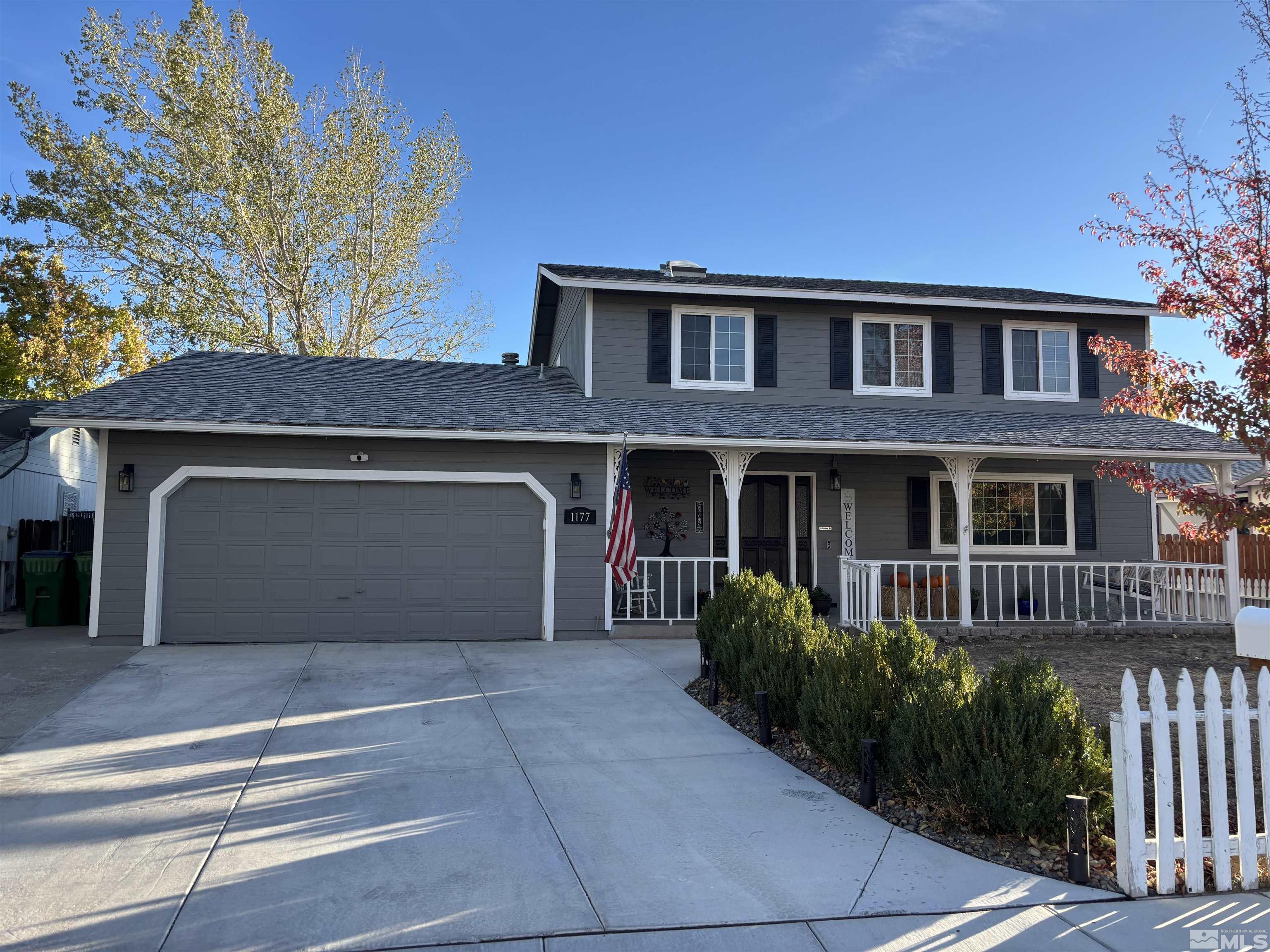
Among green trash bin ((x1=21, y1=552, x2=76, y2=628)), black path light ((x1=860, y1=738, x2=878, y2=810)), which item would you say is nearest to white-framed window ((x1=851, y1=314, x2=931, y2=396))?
black path light ((x1=860, y1=738, x2=878, y2=810))

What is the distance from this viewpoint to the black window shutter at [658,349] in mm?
12617

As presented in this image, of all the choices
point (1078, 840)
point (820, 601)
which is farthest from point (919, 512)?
point (1078, 840)

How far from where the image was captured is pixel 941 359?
13.4m

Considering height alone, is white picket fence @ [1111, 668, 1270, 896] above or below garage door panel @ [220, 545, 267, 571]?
below

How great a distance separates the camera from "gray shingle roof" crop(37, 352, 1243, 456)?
34.3 feet

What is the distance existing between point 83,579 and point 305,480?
13.5 ft

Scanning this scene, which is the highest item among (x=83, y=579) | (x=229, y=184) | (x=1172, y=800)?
(x=229, y=184)

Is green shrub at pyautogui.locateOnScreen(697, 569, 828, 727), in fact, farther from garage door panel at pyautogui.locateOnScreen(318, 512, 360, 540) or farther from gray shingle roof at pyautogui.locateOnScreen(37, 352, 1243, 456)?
garage door panel at pyautogui.locateOnScreen(318, 512, 360, 540)

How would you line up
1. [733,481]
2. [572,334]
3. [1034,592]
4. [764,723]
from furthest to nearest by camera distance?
1. [572,334]
2. [1034,592]
3. [733,481]
4. [764,723]

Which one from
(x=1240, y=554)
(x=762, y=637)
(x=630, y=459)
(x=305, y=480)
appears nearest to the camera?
Result: (x=762, y=637)

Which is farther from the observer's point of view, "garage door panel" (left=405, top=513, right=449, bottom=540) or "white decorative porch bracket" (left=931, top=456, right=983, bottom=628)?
"white decorative porch bracket" (left=931, top=456, right=983, bottom=628)

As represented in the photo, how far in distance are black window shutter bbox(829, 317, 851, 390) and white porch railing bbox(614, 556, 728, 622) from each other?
3.54 m

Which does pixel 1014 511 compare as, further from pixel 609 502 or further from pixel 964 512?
pixel 609 502

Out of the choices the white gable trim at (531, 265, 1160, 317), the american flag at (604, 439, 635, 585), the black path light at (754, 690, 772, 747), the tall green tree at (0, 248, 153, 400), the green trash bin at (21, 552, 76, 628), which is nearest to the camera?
the black path light at (754, 690, 772, 747)
